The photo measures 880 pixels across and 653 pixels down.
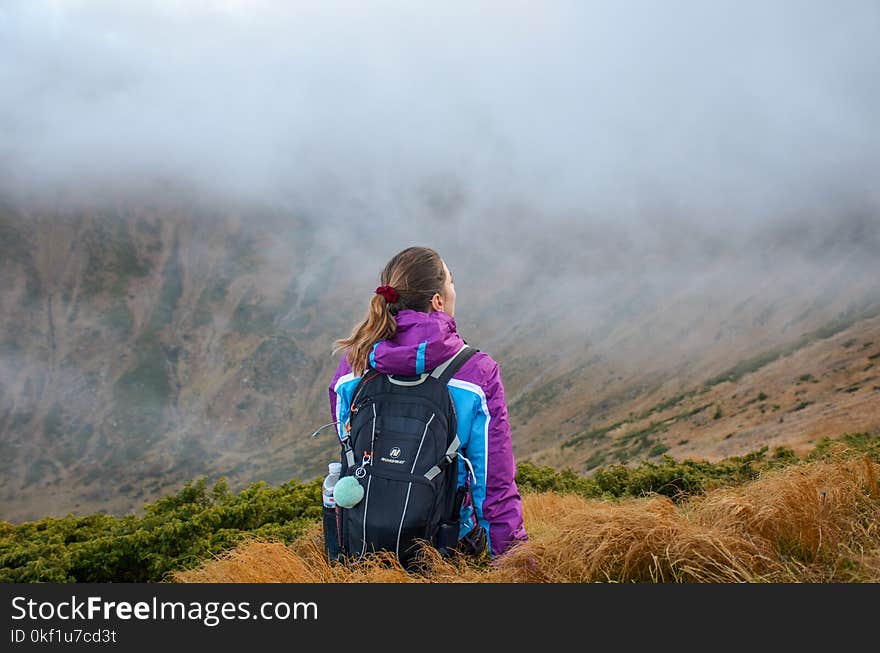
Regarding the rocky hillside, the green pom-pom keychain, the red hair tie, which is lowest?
the rocky hillside

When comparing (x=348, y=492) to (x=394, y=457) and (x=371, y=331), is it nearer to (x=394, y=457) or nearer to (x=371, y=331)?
(x=394, y=457)

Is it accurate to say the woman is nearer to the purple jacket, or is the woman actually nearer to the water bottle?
the purple jacket

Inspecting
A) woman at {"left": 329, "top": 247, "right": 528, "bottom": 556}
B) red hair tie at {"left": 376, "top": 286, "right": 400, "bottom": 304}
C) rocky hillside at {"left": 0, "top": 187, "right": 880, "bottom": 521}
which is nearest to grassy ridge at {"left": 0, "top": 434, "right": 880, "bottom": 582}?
woman at {"left": 329, "top": 247, "right": 528, "bottom": 556}

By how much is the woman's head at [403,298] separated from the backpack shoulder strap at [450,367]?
0.99 ft

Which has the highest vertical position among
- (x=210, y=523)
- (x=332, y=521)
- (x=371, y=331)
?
(x=371, y=331)

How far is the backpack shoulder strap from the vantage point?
385cm

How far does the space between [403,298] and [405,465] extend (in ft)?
3.56

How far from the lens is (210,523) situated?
24.0 feet

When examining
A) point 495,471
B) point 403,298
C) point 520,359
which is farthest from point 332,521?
point 520,359

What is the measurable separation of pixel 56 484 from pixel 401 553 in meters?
154

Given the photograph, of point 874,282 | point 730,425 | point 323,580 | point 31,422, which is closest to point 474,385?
point 323,580

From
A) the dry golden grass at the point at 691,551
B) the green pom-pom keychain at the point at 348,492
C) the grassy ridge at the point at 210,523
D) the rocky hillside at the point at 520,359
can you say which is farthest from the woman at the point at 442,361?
the rocky hillside at the point at 520,359

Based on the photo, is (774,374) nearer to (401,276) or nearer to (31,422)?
(401,276)

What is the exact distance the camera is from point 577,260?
599ft
